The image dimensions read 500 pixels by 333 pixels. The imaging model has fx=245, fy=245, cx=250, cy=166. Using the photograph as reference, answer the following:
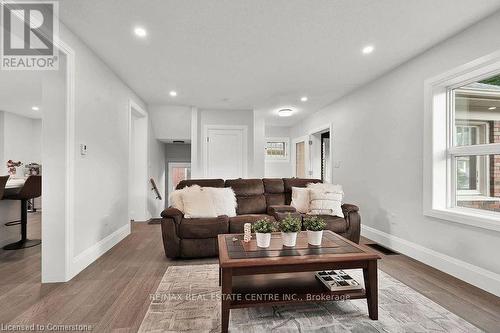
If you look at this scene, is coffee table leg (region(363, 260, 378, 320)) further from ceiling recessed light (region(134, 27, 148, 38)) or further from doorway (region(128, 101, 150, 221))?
doorway (region(128, 101, 150, 221))

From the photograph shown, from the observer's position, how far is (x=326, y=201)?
347 centimetres

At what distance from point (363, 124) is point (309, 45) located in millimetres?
1941

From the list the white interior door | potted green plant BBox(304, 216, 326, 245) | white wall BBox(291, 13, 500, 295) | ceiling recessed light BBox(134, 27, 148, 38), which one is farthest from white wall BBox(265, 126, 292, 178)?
potted green plant BBox(304, 216, 326, 245)

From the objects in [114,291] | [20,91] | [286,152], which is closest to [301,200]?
[114,291]

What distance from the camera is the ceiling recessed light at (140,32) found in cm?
246

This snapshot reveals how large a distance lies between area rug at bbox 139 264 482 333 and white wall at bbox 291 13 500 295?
2.66ft

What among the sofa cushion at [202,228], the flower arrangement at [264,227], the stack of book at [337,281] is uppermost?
the flower arrangement at [264,227]

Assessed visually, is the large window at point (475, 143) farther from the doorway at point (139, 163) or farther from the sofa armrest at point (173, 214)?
the doorway at point (139, 163)

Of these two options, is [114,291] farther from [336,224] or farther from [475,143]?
[475,143]

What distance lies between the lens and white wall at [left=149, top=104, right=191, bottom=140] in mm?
5430

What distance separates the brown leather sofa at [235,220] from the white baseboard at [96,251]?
2.75 feet

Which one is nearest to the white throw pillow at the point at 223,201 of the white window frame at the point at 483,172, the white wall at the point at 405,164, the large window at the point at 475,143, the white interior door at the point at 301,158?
the white wall at the point at 405,164

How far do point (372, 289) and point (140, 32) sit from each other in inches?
123

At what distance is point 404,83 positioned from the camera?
10.7 ft
